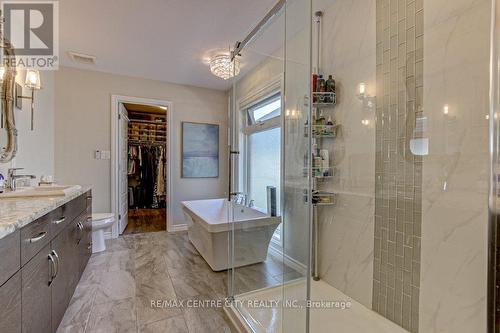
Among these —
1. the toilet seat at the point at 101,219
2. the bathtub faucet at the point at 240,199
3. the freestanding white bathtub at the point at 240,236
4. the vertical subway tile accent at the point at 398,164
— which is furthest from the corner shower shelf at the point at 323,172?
the toilet seat at the point at 101,219

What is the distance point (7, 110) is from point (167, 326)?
2174mm

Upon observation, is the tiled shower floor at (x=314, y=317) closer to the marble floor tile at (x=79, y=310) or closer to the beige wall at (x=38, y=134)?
the marble floor tile at (x=79, y=310)

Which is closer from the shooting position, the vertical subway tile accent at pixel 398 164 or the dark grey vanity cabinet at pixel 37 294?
the dark grey vanity cabinet at pixel 37 294

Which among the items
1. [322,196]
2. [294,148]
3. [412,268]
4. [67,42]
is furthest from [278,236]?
[67,42]

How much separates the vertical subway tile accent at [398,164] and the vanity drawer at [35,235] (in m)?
1.98

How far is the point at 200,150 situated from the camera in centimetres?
410

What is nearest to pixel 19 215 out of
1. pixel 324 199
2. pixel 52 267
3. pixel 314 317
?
pixel 52 267

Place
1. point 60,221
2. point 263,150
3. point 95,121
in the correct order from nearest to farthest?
point 60,221 < point 263,150 < point 95,121

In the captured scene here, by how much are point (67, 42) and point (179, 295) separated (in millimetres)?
2844

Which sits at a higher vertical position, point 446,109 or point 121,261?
point 446,109

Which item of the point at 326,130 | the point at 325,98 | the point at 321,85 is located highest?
the point at 321,85

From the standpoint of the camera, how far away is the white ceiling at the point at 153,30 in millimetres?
2018

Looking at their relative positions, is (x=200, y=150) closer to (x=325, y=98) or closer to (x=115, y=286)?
(x=115, y=286)

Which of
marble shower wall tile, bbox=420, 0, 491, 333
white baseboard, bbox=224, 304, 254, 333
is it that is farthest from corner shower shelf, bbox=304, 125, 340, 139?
white baseboard, bbox=224, 304, 254, 333
